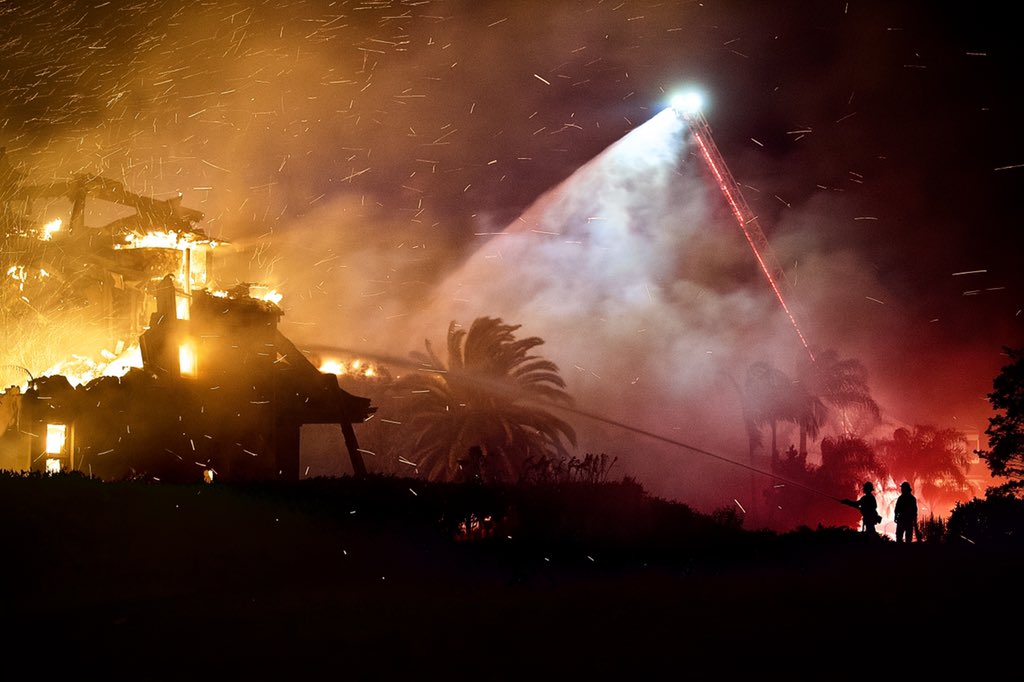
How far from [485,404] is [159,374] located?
1805 cm

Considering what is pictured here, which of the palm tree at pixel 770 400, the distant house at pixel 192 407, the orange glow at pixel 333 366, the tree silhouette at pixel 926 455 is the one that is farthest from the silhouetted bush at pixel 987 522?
the tree silhouette at pixel 926 455

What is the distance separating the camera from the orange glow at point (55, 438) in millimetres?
19891

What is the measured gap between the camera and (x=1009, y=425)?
3481 cm

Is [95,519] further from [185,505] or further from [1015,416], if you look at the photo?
[1015,416]

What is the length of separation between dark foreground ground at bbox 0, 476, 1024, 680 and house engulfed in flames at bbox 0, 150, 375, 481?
7.97 m

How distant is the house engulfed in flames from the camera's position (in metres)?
20.0

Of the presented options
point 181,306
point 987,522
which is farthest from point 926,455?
point 181,306

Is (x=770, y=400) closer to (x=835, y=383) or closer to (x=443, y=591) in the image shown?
(x=835, y=383)

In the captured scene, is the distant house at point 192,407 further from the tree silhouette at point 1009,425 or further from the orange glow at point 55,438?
the tree silhouette at point 1009,425

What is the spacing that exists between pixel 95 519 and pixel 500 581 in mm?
4893

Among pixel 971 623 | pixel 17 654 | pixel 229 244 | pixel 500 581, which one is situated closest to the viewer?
pixel 17 654

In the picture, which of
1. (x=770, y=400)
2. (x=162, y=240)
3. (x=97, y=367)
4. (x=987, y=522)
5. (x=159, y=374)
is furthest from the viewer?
(x=770, y=400)

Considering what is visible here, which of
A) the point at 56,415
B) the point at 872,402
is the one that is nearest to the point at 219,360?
the point at 56,415

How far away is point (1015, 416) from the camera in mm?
→ 34812
